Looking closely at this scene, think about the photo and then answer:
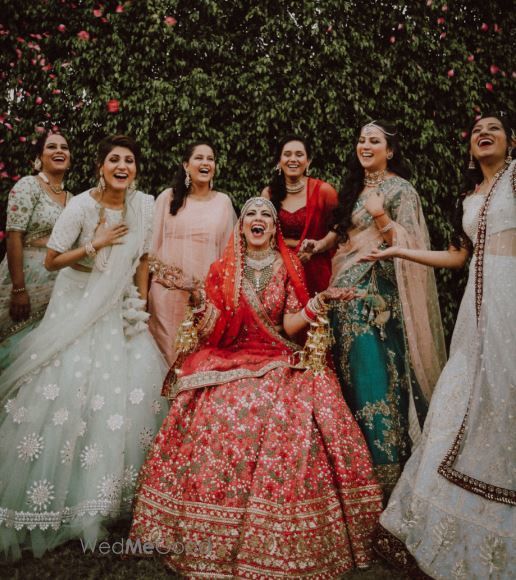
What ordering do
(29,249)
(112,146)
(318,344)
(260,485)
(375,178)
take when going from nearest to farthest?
(260,485)
(318,344)
(112,146)
(375,178)
(29,249)

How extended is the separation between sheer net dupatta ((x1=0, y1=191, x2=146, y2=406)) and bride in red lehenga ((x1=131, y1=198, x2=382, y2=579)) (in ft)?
1.94

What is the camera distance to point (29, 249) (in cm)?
411

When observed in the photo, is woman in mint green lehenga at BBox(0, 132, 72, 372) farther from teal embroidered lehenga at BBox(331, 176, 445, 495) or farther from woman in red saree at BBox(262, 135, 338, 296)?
teal embroidered lehenga at BBox(331, 176, 445, 495)

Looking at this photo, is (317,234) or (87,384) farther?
(317,234)

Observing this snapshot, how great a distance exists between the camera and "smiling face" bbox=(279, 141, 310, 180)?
422 cm

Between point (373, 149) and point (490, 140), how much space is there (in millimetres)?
914

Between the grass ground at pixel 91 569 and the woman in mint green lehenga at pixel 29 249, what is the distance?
1622mm

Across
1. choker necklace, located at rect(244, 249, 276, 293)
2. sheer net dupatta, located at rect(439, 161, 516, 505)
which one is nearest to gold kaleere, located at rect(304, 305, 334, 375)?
choker necklace, located at rect(244, 249, 276, 293)

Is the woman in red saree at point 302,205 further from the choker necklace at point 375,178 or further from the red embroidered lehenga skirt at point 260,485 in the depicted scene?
the red embroidered lehenga skirt at point 260,485

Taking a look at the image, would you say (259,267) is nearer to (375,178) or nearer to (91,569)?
(375,178)

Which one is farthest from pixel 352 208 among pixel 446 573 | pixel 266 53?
pixel 266 53

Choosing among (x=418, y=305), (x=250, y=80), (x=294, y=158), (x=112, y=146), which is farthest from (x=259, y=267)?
(x=250, y=80)

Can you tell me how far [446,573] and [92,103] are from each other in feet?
16.2

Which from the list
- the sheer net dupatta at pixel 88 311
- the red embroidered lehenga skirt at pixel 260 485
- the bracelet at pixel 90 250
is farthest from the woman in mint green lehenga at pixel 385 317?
the bracelet at pixel 90 250
